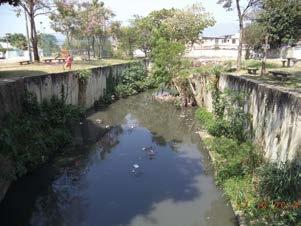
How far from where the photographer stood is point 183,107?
23328mm

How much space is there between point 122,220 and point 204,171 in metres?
4.30

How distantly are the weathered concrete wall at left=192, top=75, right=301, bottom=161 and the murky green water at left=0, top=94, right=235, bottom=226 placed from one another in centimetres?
207

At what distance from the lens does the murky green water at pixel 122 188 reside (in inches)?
363

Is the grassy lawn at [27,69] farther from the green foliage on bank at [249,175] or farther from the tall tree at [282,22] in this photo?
the tall tree at [282,22]

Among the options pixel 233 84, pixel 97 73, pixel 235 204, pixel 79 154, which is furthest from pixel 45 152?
pixel 97 73

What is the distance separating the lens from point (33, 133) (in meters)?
12.4

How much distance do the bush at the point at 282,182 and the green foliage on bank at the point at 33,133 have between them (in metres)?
6.93

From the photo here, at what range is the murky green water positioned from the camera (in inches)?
363

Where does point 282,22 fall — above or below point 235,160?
above

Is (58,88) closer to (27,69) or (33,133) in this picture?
(27,69)

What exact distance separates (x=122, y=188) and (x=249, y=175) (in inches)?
150

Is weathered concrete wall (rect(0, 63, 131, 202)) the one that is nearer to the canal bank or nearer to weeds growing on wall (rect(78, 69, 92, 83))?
the canal bank

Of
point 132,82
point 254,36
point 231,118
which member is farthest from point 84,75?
point 254,36

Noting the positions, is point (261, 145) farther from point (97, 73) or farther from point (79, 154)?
point (97, 73)
